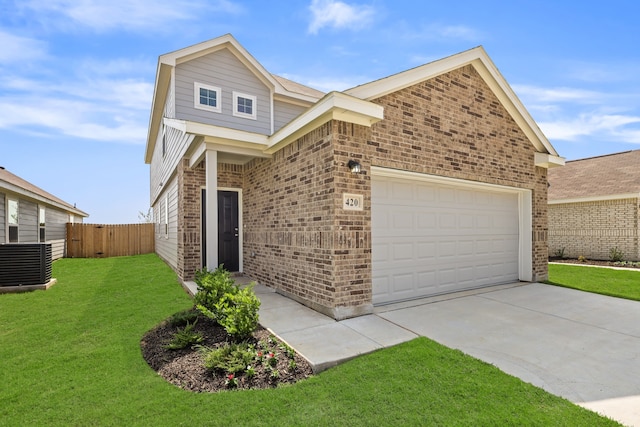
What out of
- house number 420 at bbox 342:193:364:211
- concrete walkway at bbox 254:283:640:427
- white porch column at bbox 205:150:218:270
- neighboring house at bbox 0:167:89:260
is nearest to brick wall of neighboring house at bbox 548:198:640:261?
concrete walkway at bbox 254:283:640:427

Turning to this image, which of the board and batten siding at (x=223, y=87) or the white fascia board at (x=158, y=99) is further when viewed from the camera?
the white fascia board at (x=158, y=99)

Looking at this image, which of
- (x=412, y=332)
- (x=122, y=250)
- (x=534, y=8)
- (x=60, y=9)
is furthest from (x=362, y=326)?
(x=122, y=250)

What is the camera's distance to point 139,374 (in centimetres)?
331

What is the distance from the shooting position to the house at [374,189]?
16.3 feet

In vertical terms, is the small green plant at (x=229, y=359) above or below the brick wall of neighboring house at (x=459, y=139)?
below

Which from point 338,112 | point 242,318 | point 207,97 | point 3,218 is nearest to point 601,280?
point 338,112

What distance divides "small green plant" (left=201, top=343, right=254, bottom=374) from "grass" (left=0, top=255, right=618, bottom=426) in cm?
37

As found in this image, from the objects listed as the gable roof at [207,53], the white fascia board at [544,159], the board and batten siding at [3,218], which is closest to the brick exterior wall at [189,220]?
the gable roof at [207,53]

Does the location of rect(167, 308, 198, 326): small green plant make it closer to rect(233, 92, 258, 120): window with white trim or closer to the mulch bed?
the mulch bed

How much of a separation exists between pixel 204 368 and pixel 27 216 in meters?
12.6

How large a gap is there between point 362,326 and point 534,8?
24.3ft

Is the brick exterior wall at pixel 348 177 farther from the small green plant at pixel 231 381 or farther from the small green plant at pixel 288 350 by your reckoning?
the small green plant at pixel 231 381

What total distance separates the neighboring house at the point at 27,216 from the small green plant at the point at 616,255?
21.0 m

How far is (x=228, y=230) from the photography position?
27.5ft
